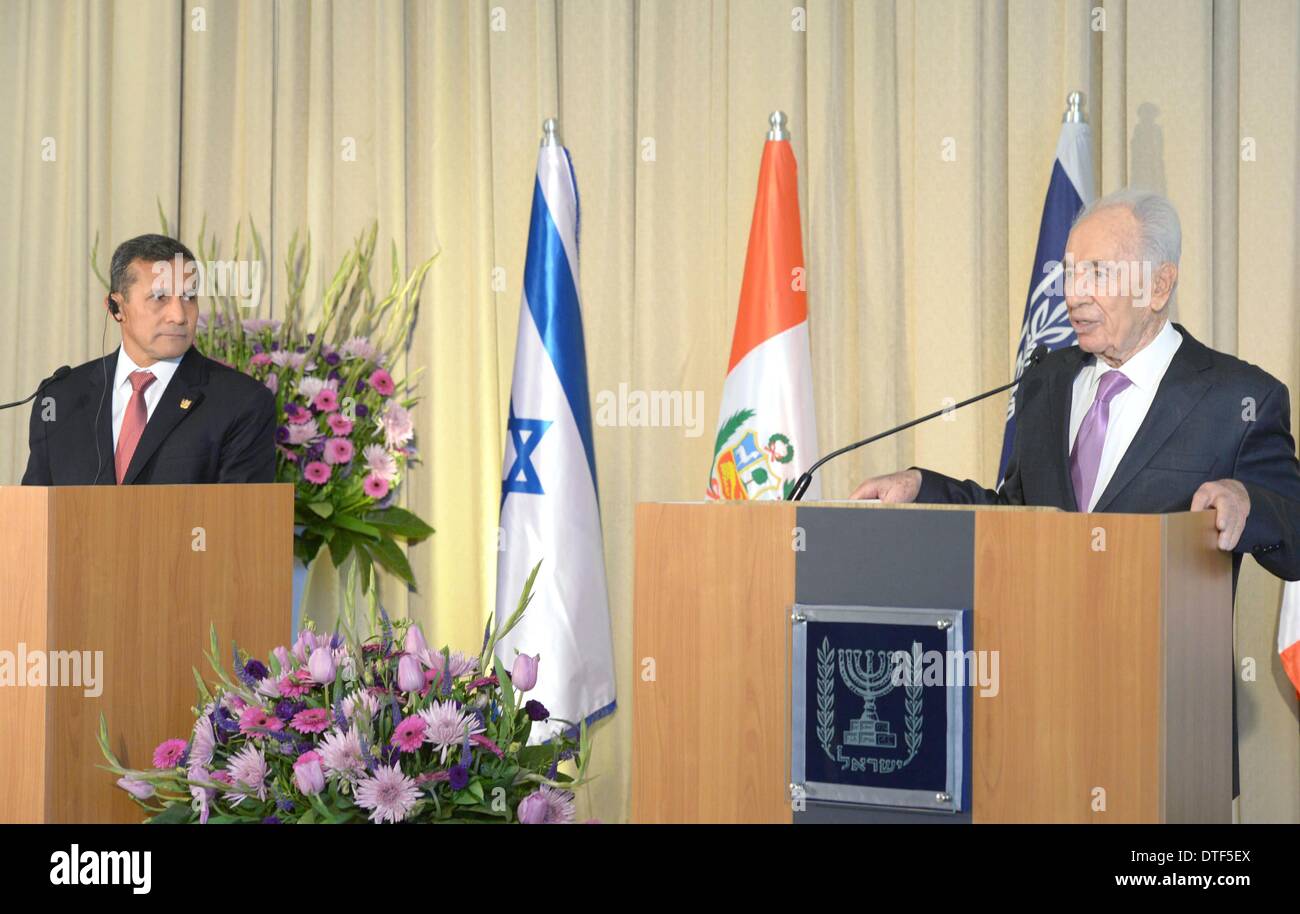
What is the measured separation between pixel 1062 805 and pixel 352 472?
10.5 ft

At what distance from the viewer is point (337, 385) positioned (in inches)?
174

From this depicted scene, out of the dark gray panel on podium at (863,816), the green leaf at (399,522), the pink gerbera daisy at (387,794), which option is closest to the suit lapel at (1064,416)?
the dark gray panel on podium at (863,816)

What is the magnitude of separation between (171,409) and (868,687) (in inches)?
93.0

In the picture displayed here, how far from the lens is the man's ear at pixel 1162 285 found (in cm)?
265

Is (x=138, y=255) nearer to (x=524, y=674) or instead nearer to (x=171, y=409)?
(x=171, y=409)

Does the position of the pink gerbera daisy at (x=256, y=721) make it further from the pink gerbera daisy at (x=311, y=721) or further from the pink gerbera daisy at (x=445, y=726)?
the pink gerbera daisy at (x=445, y=726)

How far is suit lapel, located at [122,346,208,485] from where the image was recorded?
340 cm

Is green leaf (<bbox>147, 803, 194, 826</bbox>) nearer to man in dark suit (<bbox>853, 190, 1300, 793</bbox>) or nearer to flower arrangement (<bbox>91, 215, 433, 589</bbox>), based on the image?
man in dark suit (<bbox>853, 190, 1300, 793</bbox>)

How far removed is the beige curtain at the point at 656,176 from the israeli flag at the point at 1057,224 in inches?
11.4

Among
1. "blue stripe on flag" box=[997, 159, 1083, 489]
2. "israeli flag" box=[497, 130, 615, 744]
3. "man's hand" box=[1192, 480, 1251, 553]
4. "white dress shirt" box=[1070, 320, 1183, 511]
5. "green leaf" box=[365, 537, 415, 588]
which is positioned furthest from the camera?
"green leaf" box=[365, 537, 415, 588]

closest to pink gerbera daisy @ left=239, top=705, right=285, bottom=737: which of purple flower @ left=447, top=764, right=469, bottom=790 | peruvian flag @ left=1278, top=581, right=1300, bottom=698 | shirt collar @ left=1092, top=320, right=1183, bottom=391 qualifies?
purple flower @ left=447, top=764, right=469, bottom=790

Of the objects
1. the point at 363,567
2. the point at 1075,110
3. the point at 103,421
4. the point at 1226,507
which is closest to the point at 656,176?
the point at 1075,110

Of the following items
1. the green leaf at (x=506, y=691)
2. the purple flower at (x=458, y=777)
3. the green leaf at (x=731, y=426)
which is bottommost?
the purple flower at (x=458, y=777)

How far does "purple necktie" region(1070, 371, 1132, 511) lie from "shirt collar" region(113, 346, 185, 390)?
2332 millimetres
